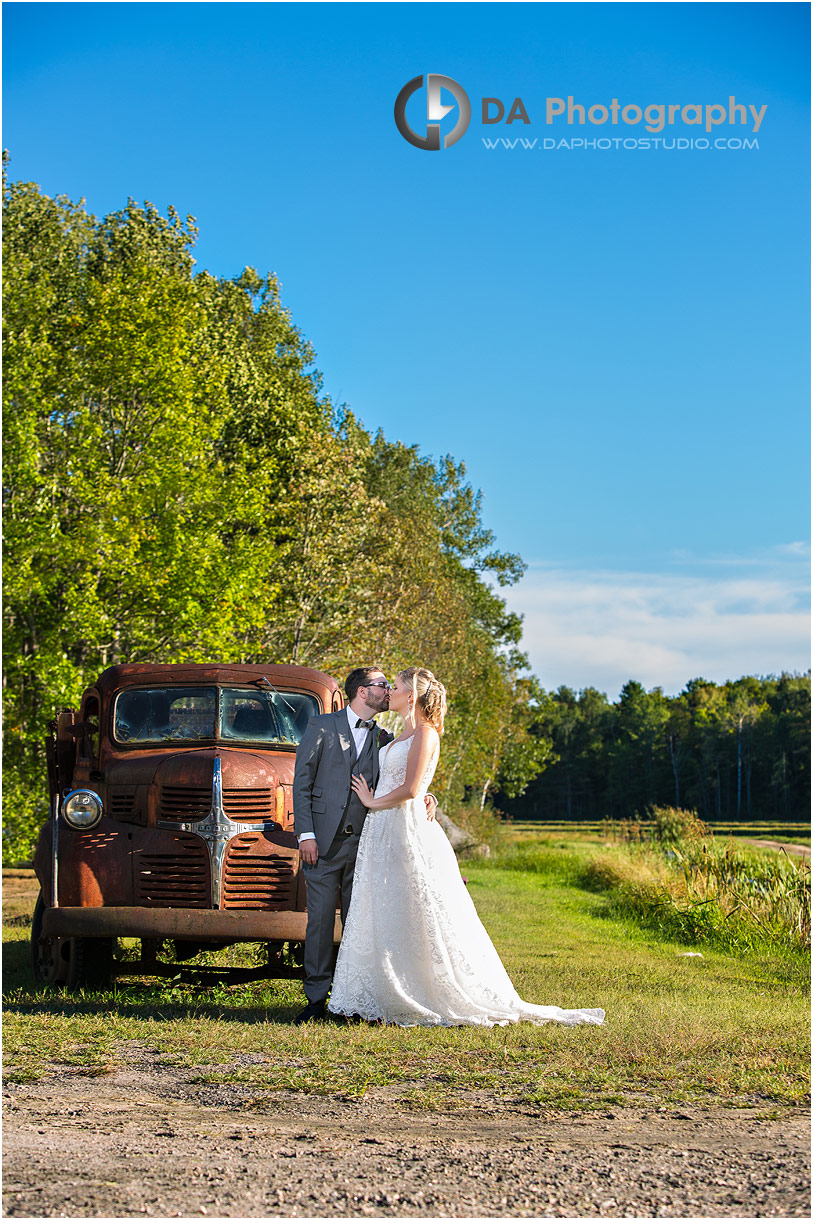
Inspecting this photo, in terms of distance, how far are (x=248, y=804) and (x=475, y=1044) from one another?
8.22 feet

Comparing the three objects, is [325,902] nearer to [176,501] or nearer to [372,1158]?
[372,1158]

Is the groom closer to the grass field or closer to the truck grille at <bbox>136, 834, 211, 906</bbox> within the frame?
the grass field

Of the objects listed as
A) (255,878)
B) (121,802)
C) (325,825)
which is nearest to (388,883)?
(325,825)

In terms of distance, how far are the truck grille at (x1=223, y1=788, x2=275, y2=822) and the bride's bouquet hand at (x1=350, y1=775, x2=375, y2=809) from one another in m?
0.93

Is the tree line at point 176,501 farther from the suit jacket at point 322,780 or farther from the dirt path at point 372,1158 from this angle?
the dirt path at point 372,1158

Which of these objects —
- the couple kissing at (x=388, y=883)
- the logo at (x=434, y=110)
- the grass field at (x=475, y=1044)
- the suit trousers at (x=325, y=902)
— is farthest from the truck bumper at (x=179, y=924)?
the logo at (x=434, y=110)

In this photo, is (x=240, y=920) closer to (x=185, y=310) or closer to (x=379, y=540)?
(x=185, y=310)

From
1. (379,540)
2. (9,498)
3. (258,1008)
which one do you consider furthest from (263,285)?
(258,1008)

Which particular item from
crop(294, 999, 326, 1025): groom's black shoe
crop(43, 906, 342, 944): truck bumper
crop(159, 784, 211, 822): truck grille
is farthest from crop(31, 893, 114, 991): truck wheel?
crop(294, 999, 326, 1025): groom's black shoe

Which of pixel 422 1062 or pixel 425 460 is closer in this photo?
pixel 422 1062

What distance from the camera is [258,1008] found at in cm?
764

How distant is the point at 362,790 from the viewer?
7.20 m

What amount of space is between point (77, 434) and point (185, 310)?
344 centimetres

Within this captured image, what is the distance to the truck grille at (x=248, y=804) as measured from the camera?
25.5ft
